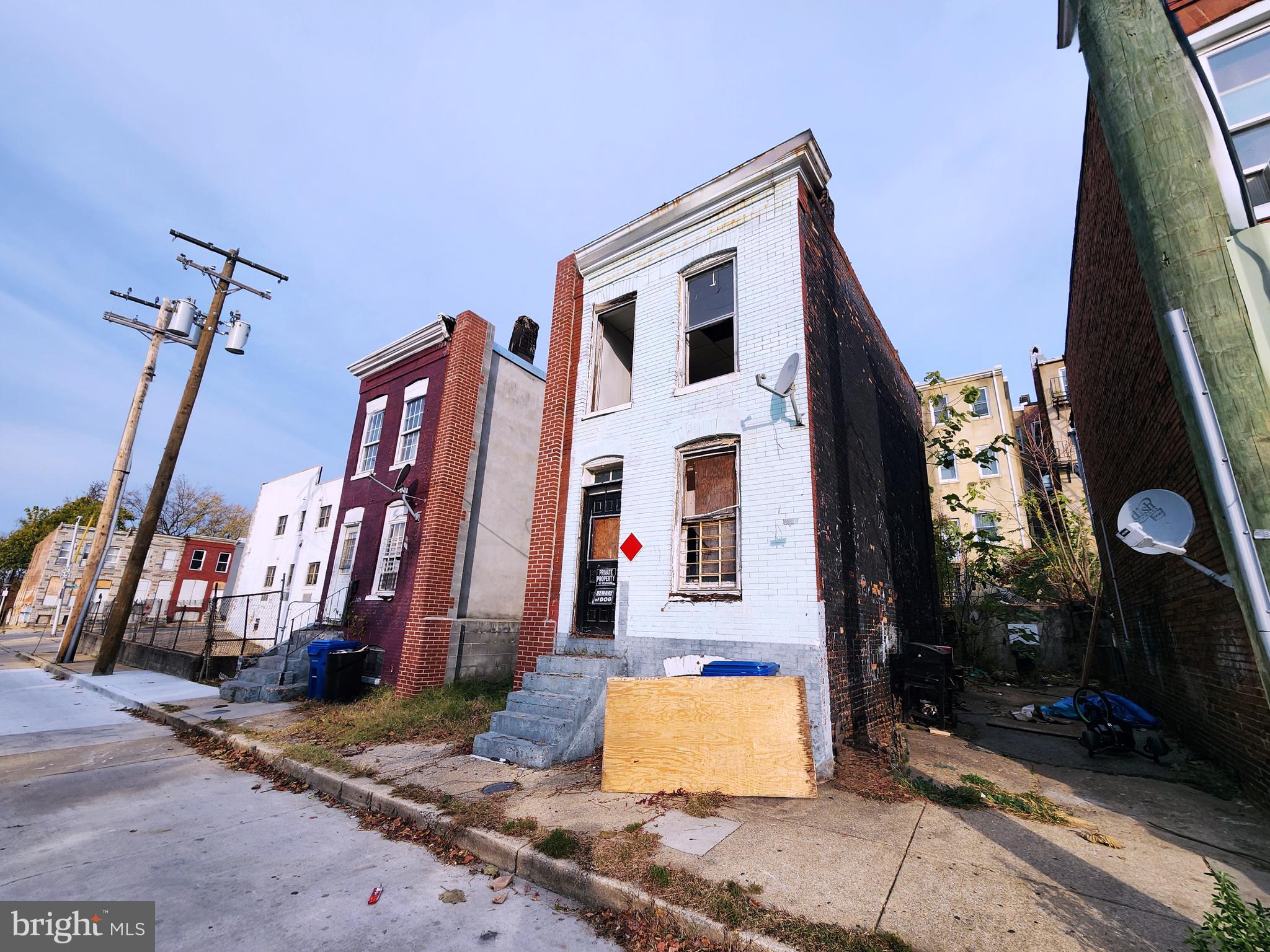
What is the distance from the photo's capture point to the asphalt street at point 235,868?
10.3 feet

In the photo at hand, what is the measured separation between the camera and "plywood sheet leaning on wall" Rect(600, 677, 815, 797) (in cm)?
527

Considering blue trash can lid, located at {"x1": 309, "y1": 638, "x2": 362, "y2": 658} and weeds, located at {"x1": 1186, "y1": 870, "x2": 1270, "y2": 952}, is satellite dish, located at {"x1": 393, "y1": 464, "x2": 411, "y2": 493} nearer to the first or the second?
blue trash can lid, located at {"x1": 309, "y1": 638, "x2": 362, "y2": 658}

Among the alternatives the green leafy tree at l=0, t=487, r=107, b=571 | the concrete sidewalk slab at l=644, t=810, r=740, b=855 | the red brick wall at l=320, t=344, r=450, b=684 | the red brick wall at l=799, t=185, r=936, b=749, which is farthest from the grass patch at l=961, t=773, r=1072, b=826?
the green leafy tree at l=0, t=487, r=107, b=571

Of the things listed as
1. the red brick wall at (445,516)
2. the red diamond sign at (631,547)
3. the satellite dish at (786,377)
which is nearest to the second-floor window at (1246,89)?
the satellite dish at (786,377)

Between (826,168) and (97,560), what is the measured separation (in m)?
21.4

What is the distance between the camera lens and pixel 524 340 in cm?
1529

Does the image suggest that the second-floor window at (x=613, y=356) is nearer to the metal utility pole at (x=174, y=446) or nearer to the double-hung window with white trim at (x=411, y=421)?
the double-hung window with white trim at (x=411, y=421)

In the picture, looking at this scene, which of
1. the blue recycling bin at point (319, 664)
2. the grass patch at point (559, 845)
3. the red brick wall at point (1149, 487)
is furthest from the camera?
the blue recycling bin at point (319, 664)

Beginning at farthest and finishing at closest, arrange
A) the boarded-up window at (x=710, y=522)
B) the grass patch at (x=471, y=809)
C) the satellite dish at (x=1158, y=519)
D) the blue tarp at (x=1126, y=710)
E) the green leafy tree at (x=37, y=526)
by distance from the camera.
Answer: the green leafy tree at (x=37, y=526) < the boarded-up window at (x=710, y=522) < the blue tarp at (x=1126, y=710) < the grass patch at (x=471, y=809) < the satellite dish at (x=1158, y=519)

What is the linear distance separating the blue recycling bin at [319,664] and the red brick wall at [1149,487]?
13.7 metres

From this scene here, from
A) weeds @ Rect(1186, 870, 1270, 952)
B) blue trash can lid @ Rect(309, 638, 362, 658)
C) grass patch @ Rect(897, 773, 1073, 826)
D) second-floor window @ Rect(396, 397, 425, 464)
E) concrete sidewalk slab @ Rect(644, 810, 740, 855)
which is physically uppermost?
second-floor window @ Rect(396, 397, 425, 464)

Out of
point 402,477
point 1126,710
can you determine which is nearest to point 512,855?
Result: point 1126,710

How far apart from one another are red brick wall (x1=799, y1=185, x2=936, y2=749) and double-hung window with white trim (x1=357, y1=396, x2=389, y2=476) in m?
12.5

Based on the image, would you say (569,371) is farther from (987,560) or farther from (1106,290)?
(987,560)
